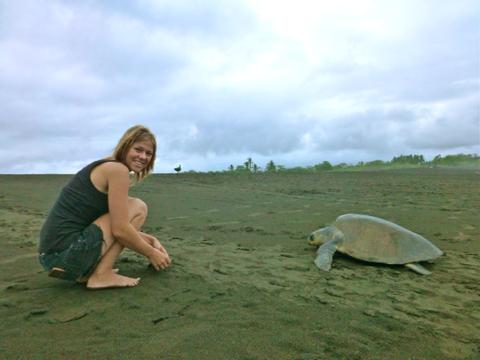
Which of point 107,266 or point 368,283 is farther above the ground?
point 107,266

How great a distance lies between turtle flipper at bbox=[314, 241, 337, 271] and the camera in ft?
10.5

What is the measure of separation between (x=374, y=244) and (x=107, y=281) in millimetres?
2526

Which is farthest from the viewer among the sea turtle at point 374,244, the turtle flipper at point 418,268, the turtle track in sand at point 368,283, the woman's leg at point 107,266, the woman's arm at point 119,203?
the sea turtle at point 374,244

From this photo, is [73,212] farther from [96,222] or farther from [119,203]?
[119,203]

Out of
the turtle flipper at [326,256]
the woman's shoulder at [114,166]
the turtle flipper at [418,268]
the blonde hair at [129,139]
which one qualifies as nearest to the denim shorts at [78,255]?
the woman's shoulder at [114,166]

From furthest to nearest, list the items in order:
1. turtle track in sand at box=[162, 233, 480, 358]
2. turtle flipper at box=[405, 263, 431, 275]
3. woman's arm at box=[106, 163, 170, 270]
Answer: turtle flipper at box=[405, 263, 431, 275], woman's arm at box=[106, 163, 170, 270], turtle track in sand at box=[162, 233, 480, 358]

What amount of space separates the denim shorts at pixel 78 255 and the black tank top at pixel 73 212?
39 mm

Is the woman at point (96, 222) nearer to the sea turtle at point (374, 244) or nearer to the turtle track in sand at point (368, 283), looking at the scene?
the turtle track in sand at point (368, 283)

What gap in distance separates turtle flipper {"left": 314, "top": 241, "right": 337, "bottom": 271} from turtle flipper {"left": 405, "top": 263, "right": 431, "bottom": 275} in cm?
70

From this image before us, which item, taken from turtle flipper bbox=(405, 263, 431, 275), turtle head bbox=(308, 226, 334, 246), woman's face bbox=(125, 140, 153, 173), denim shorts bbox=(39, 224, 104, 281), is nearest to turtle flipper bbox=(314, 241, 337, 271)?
turtle head bbox=(308, 226, 334, 246)

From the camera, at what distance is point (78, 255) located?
91.6 inches

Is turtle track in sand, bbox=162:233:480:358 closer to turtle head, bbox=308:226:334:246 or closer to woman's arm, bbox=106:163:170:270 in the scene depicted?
turtle head, bbox=308:226:334:246

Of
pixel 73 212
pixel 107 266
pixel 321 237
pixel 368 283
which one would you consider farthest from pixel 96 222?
pixel 321 237

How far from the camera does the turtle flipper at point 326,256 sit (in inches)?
126
